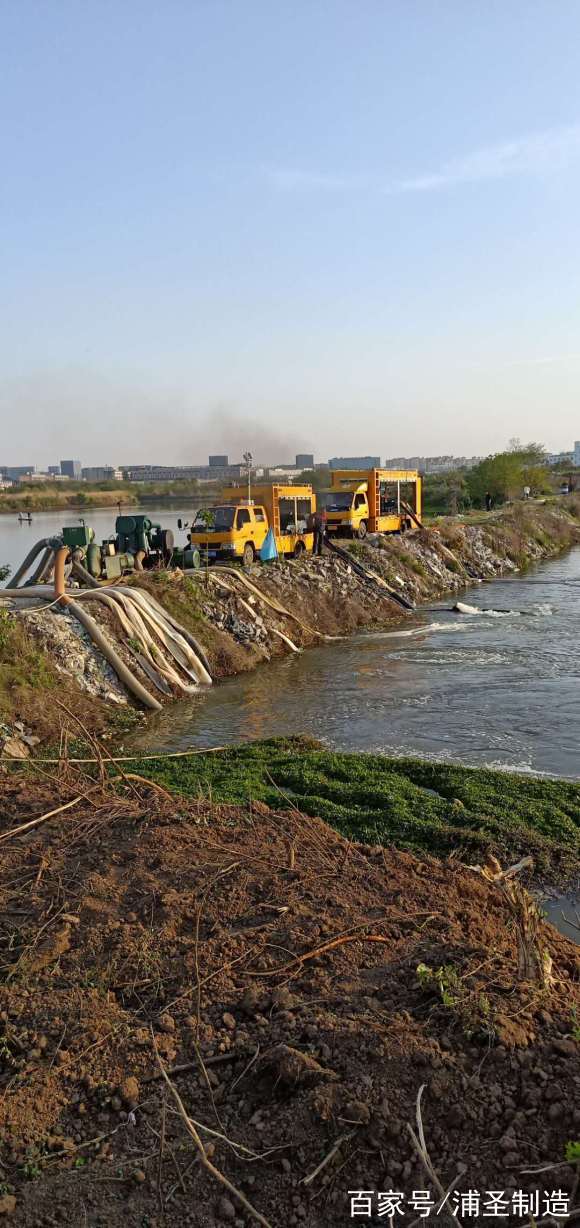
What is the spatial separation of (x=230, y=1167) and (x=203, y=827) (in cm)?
450

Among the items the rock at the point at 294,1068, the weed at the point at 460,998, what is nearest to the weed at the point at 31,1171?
the rock at the point at 294,1068

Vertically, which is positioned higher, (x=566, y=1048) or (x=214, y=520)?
(x=214, y=520)

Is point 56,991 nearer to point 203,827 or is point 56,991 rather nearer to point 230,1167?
point 230,1167

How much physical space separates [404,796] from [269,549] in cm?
1600

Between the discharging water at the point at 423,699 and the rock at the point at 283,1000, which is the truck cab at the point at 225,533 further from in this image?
the rock at the point at 283,1000

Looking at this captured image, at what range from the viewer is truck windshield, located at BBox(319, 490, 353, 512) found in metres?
31.5

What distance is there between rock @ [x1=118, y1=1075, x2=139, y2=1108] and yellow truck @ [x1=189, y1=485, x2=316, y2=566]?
19351mm

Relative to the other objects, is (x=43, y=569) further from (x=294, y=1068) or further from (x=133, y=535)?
(x=294, y=1068)

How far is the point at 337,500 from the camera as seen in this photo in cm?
3175

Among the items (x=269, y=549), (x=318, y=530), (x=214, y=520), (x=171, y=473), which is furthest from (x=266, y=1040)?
(x=171, y=473)

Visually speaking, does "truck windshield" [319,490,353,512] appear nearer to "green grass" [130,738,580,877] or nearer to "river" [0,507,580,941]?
"river" [0,507,580,941]

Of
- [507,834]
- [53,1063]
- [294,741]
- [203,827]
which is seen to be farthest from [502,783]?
[53,1063]

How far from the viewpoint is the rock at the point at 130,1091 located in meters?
4.76

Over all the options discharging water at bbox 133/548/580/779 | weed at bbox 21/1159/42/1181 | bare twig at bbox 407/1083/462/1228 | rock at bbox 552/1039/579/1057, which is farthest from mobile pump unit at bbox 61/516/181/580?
bare twig at bbox 407/1083/462/1228
